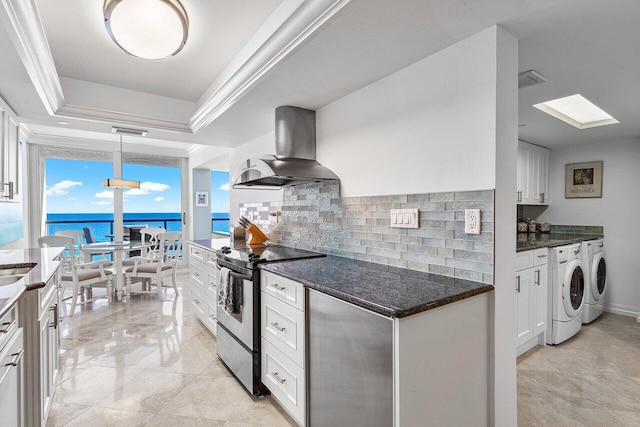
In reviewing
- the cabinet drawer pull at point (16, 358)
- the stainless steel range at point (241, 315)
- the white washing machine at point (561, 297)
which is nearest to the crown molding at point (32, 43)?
the cabinet drawer pull at point (16, 358)

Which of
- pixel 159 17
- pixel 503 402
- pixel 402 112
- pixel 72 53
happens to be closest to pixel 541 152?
pixel 402 112

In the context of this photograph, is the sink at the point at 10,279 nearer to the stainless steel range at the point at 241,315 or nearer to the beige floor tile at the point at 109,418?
the beige floor tile at the point at 109,418

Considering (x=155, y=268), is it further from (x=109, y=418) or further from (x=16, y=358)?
(x=16, y=358)

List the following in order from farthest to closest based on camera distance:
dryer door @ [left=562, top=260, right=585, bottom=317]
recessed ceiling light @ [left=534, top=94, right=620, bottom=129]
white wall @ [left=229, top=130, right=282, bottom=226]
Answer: white wall @ [left=229, top=130, right=282, bottom=226] < dryer door @ [left=562, top=260, right=585, bottom=317] < recessed ceiling light @ [left=534, top=94, right=620, bottom=129]

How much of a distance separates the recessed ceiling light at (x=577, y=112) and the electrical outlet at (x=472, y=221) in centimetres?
170

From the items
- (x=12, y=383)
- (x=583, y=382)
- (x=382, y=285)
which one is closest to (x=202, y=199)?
(x=12, y=383)

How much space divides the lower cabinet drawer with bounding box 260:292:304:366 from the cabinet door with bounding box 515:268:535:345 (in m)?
1.88

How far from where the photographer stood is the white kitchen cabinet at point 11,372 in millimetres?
1117

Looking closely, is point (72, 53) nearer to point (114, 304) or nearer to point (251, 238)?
point (251, 238)

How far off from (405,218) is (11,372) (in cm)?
192

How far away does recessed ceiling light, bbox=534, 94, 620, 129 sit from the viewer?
2666 mm

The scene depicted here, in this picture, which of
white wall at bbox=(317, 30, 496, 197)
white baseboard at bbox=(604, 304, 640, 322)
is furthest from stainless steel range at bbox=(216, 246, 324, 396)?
white baseboard at bbox=(604, 304, 640, 322)

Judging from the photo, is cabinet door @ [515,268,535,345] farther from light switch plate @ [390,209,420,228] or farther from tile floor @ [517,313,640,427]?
light switch plate @ [390,209,420,228]

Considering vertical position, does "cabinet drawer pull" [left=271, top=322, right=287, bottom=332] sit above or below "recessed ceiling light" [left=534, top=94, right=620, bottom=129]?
below
